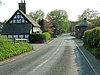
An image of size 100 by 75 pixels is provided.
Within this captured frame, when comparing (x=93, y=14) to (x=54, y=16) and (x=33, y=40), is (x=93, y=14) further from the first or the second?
(x=33, y=40)

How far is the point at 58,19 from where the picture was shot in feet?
472

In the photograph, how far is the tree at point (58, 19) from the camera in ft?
463

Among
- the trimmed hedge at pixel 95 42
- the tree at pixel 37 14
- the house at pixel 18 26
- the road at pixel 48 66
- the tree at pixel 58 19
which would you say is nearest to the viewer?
the road at pixel 48 66

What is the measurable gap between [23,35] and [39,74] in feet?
204

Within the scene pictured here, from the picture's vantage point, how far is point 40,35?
67500mm

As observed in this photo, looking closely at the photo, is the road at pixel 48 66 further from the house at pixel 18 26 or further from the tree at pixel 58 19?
the tree at pixel 58 19

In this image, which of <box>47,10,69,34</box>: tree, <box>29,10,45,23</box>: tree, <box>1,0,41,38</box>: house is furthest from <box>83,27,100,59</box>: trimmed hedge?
<box>29,10,45,23</box>: tree

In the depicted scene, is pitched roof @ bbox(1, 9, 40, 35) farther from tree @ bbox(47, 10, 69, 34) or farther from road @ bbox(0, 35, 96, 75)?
tree @ bbox(47, 10, 69, 34)

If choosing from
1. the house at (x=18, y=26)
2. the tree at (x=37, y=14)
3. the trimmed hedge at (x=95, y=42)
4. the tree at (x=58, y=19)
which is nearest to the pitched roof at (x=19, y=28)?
the house at (x=18, y=26)

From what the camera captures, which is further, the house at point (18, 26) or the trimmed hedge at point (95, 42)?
the house at point (18, 26)

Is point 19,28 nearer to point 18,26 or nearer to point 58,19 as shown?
point 18,26

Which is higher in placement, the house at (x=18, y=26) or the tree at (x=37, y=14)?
the tree at (x=37, y=14)

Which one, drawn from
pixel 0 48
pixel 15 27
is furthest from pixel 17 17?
pixel 0 48

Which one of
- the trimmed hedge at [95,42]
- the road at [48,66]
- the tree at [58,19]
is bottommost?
the road at [48,66]
